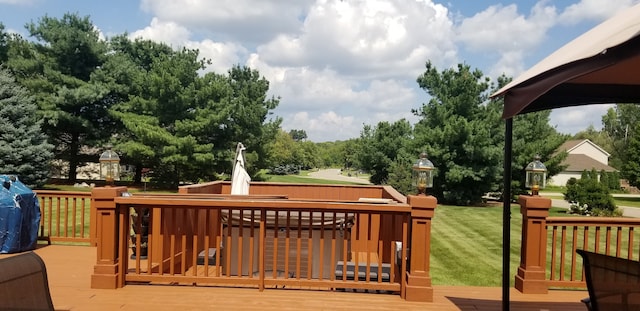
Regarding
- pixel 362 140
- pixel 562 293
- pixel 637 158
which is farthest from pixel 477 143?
pixel 562 293

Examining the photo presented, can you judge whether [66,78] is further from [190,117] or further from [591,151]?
[591,151]

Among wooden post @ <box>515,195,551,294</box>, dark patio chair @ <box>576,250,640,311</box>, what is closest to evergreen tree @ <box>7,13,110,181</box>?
wooden post @ <box>515,195,551,294</box>

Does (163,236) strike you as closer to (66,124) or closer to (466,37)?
(466,37)

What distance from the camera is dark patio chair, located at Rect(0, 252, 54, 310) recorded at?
6.86 feet

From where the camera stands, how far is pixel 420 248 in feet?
12.9

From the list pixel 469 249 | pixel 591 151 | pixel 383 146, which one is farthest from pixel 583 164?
pixel 469 249

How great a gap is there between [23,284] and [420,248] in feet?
9.65

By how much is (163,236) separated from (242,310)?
140 cm

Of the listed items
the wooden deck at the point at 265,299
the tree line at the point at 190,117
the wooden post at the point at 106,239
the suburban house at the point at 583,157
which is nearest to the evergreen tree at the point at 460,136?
the tree line at the point at 190,117

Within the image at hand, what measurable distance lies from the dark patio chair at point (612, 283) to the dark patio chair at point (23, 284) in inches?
124

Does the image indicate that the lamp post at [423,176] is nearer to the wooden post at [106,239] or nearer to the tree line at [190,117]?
the wooden post at [106,239]

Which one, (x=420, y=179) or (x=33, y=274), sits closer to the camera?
(x=33, y=274)

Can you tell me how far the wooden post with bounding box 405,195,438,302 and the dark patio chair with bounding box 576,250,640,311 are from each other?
4.40 feet

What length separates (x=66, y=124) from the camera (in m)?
23.9
